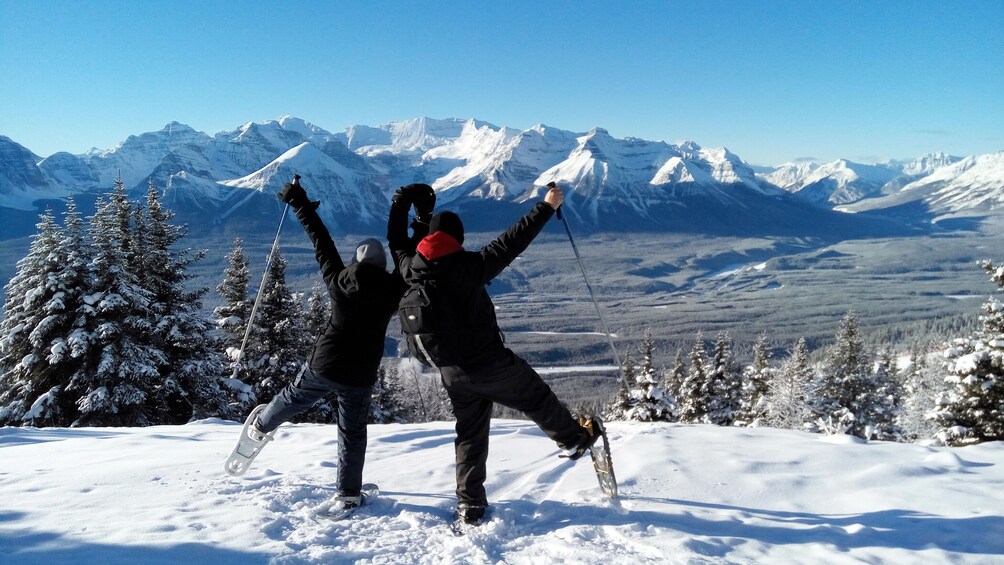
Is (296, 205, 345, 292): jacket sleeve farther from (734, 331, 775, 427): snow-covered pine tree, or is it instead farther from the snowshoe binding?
(734, 331, 775, 427): snow-covered pine tree

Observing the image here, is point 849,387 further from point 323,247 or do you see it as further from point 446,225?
point 323,247

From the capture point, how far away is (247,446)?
4.27 metres

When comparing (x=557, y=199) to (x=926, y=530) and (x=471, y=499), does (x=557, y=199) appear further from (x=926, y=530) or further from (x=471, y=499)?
(x=926, y=530)

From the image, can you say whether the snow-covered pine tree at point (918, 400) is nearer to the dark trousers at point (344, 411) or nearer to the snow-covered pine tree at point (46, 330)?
the dark trousers at point (344, 411)

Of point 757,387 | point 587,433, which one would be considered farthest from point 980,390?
point 757,387

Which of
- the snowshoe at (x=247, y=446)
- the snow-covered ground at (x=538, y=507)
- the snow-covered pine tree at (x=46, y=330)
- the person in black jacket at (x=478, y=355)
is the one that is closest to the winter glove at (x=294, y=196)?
the person in black jacket at (x=478, y=355)

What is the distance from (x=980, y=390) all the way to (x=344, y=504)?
45.7ft

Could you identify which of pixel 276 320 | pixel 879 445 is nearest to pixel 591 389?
pixel 276 320

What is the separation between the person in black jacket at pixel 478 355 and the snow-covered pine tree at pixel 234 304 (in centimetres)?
1682

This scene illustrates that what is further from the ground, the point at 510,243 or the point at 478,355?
the point at 510,243

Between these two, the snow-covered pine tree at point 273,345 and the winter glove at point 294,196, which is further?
the snow-covered pine tree at point 273,345

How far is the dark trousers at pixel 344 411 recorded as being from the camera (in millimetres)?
3926

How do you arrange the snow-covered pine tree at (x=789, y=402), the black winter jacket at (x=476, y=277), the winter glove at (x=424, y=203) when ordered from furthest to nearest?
the snow-covered pine tree at (x=789, y=402)
the winter glove at (x=424, y=203)
the black winter jacket at (x=476, y=277)

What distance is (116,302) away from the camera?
14.3 metres
